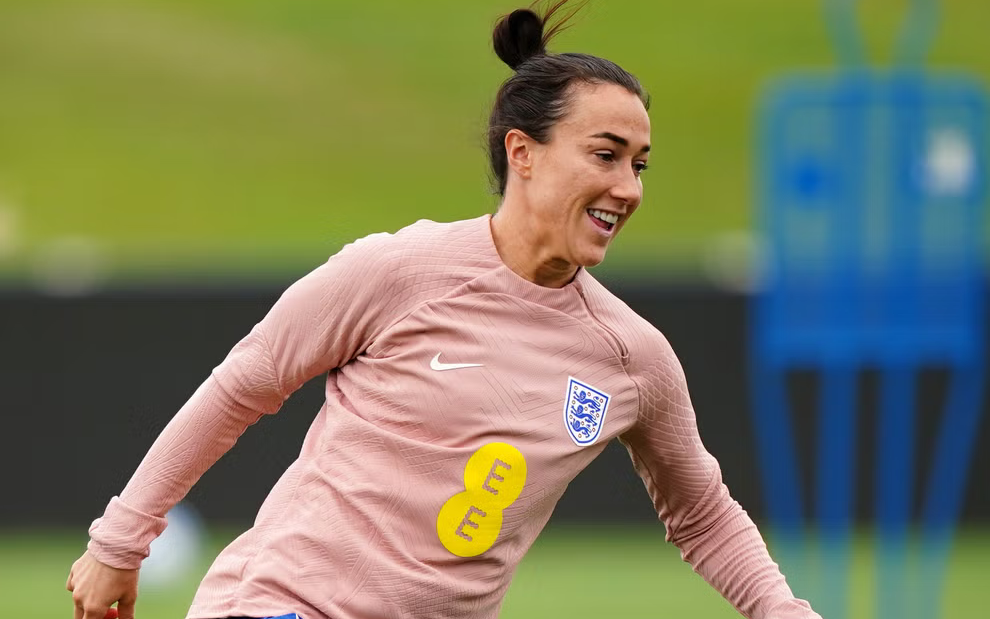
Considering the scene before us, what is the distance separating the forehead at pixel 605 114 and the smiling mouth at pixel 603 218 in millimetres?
138

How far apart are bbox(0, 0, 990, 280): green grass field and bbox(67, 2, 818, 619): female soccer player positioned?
44.5ft

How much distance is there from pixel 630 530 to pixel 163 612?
302cm

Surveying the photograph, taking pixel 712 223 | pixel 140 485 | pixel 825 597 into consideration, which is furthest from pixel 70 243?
pixel 140 485

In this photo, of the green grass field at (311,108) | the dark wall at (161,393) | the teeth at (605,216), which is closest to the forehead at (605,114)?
the teeth at (605,216)

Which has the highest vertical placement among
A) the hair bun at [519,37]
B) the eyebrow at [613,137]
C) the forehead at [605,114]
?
the hair bun at [519,37]

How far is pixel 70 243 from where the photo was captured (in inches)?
670

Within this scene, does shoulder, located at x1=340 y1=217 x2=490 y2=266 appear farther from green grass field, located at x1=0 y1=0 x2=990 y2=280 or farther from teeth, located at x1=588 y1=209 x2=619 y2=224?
green grass field, located at x1=0 y1=0 x2=990 y2=280

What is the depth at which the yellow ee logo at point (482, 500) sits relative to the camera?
10.4 ft

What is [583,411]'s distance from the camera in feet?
10.8

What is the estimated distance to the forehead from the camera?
10.7ft

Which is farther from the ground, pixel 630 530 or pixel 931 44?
pixel 931 44

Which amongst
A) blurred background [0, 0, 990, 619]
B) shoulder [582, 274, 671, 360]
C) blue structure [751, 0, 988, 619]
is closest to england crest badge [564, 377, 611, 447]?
shoulder [582, 274, 671, 360]

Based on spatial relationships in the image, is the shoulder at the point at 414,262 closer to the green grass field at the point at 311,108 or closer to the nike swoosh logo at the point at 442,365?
the nike swoosh logo at the point at 442,365

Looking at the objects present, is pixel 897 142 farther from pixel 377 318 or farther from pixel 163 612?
pixel 377 318
